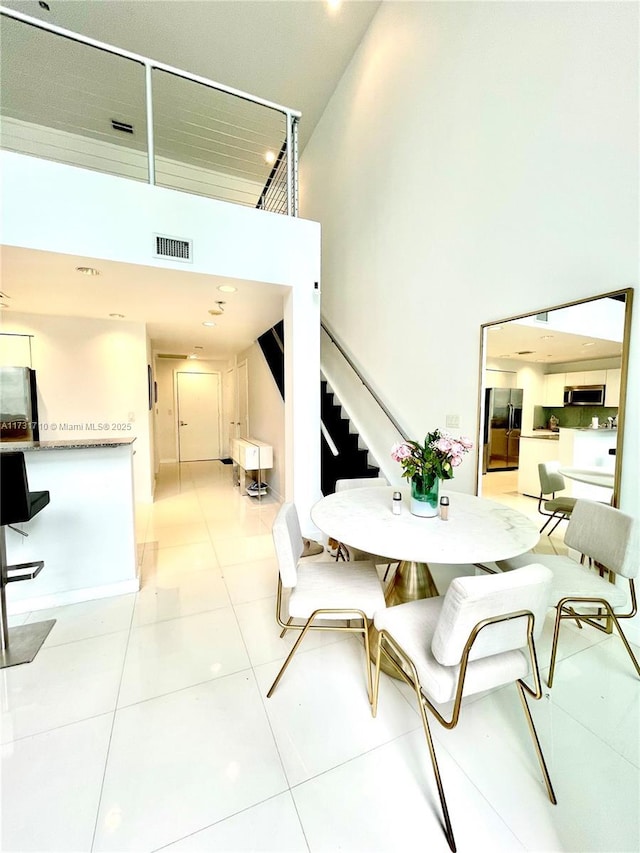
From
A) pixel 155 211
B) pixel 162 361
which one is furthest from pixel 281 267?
pixel 162 361

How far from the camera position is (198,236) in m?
2.77

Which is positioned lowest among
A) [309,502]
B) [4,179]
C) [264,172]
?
[309,502]

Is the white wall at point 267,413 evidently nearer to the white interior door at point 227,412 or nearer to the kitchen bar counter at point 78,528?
the white interior door at point 227,412

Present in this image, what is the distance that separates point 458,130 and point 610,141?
1.37 metres

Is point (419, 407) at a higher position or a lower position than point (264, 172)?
lower

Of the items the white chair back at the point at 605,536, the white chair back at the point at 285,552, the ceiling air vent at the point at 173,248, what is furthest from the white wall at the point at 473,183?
the ceiling air vent at the point at 173,248

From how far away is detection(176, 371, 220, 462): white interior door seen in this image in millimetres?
7703

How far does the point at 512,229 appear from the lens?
2.55m

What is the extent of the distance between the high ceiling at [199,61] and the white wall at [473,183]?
0.49 metres

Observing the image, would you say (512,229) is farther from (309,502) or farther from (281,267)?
(309,502)

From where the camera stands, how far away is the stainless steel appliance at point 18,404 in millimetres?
3785

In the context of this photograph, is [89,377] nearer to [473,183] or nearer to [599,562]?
[473,183]

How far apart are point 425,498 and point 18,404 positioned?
14.6 feet

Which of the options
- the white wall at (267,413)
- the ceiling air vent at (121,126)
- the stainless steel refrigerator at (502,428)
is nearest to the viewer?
the stainless steel refrigerator at (502,428)
